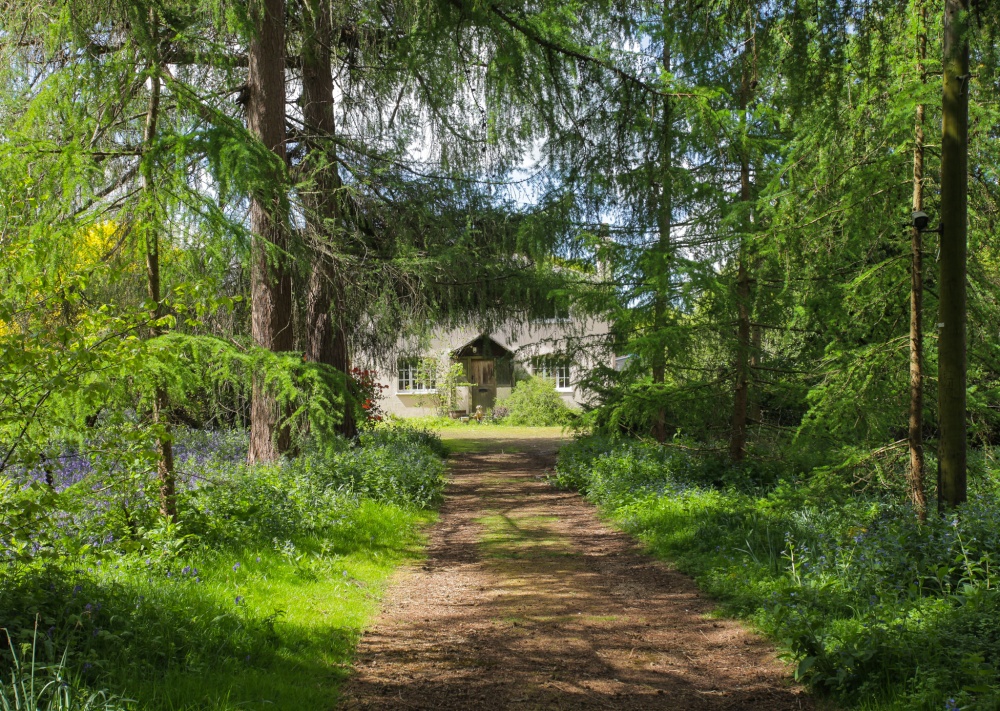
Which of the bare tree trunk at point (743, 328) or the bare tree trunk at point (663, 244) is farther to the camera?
the bare tree trunk at point (743, 328)

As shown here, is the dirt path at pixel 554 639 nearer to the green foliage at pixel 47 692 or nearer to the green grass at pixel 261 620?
the green grass at pixel 261 620

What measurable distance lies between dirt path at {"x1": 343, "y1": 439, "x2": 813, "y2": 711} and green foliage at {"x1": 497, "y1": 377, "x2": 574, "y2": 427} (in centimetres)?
1901

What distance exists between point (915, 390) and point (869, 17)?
3.72 meters

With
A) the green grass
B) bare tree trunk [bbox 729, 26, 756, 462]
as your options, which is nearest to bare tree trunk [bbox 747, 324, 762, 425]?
bare tree trunk [bbox 729, 26, 756, 462]

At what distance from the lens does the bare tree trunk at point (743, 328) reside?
1051 cm

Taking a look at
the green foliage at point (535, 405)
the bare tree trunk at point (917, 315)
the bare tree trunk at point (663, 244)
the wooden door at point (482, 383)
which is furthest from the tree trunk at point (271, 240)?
the wooden door at point (482, 383)

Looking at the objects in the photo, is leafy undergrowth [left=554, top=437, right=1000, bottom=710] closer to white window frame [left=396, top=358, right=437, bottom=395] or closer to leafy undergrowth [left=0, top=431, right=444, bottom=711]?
leafy undergrowth [left=0, top=431, right=444, bottom=711]

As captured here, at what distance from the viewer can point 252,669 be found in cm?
425

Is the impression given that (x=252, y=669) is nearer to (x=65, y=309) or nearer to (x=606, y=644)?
(x=606, y=644)

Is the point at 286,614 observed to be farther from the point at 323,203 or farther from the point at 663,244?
the point at 663,244

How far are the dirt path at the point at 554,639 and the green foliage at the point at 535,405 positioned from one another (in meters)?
19.0

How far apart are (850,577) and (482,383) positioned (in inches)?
1034

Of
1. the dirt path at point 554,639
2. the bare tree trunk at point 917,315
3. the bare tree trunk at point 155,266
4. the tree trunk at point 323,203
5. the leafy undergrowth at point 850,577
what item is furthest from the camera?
the tree trunk at point 323,203

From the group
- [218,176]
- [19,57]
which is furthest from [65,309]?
[19,57]
